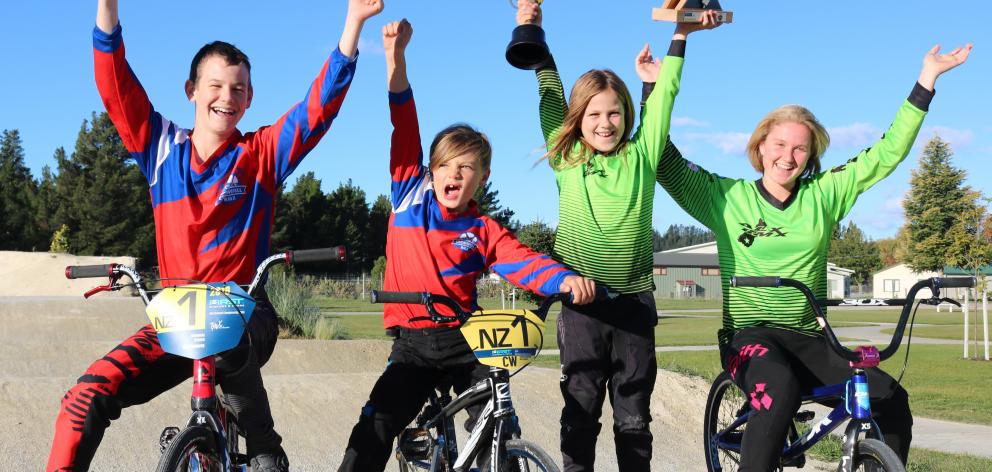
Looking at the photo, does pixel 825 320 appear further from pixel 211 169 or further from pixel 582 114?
pixel 211 169

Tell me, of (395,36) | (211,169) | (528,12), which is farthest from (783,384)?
(211,169)

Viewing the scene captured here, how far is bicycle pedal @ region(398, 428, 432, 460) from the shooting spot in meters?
3.97

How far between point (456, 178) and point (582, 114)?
0.73 metres

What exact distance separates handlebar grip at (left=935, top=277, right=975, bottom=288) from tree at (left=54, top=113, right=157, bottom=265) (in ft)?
157

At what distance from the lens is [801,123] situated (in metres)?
4.51

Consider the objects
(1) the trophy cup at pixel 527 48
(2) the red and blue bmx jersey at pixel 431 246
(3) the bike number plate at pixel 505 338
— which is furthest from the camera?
(1) the trophy cup at pixel 527 48

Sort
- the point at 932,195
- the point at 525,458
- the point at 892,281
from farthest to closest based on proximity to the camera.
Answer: the point at 892,281 → the point at 932,195 → the point at 525,458

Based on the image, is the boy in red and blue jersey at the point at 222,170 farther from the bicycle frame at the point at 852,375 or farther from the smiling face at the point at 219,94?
the bicycle frame at the point at 852,375

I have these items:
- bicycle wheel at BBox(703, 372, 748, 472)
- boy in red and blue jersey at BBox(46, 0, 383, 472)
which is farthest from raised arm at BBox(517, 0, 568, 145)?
bicycle wheel at BBox(703, 372, 748, 472)

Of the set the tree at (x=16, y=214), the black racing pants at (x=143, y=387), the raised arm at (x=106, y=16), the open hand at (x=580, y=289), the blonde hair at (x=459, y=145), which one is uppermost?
the tree at (x=16, y=214)

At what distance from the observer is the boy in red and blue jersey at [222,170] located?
3.56 m

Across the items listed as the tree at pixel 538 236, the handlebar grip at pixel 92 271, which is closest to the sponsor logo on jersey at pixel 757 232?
the handlebar grip at pixel 92 271

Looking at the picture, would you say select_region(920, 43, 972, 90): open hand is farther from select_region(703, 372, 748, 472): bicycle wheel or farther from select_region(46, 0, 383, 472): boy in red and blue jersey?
select_region(46, 0, 383, 472): boy in red and blue jersey

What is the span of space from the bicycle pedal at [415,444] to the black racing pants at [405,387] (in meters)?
0.05
